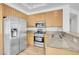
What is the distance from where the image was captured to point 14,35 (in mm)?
1527

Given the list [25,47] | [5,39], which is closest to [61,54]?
[25,47]

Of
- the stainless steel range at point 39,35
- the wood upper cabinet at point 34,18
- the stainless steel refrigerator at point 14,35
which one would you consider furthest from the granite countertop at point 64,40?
the stainless steel refrigerator at point 14,35

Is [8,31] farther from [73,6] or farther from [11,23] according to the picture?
[73,6]

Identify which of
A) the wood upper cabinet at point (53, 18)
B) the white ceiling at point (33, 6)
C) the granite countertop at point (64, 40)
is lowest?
the granite countertop at point (64, 40)

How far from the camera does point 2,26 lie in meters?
1.42

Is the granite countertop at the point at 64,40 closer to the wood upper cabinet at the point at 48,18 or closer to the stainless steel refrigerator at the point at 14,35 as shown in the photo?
the wood upper cabinet at the point at 48,18

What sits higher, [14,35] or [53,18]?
[53,18]

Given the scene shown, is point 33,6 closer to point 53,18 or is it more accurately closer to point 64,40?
point 53,18

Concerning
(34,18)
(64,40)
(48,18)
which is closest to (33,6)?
(34,18)

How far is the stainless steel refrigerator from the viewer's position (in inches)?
56.8

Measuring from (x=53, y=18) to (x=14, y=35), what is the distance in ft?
1.93

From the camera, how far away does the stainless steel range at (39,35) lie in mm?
1530

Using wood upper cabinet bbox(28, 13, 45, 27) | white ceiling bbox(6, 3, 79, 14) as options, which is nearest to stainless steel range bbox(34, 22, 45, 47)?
wood upper cabinet bbox(28, 13, 45, 27)

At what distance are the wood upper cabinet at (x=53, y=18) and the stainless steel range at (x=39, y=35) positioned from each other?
86mm
